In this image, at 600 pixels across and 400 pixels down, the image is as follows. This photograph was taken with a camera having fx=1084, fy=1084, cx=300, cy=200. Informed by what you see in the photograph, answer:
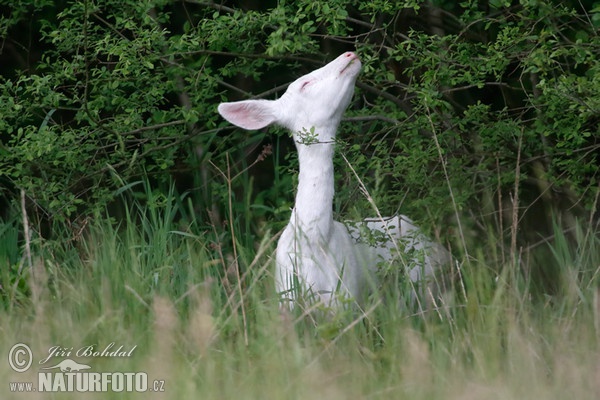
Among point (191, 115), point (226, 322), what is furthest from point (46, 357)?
point (191, 115)

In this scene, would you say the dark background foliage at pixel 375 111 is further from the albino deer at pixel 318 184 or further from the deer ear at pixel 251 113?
the deer ear at pixel 251 113

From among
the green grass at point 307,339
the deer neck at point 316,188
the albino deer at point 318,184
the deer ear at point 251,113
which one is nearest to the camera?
the green grass at point 307,339

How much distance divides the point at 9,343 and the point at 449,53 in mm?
3111

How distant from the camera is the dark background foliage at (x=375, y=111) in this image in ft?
18.1

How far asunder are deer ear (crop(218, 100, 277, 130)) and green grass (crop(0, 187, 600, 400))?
93cm

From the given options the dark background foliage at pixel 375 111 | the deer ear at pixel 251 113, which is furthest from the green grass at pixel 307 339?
the deer ear at pixel 251 113

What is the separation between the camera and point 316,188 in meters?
5.24

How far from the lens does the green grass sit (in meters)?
3.49

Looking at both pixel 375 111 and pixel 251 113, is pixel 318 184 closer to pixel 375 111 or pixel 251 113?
pixel 251 113

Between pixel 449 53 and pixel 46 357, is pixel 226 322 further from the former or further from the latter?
pixel 449 53

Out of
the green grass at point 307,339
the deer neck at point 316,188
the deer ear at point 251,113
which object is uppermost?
the deer ear at point 251,113

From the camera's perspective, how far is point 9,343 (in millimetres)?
3984

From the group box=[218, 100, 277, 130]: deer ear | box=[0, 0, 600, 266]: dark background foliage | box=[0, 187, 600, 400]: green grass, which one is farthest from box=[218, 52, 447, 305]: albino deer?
A: box=[0, 187, 600, 400]: green grass

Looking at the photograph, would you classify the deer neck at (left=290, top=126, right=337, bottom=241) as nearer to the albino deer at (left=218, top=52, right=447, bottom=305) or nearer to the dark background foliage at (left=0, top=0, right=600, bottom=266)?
the albino deer at (left=218, top=52, right=447, bottom=305)
